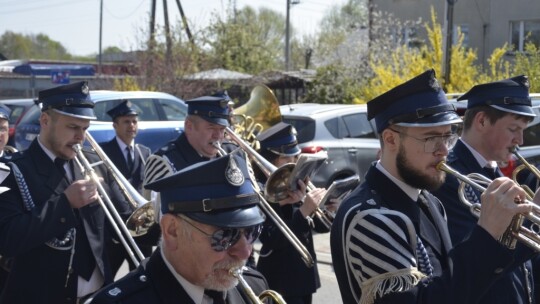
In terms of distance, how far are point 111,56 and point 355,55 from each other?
3337 cm

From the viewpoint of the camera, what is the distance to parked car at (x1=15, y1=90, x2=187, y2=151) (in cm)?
1102

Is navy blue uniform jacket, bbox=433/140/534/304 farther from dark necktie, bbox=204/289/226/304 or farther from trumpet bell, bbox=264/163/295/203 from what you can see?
trumpet bell, bbox=264/163/295/203

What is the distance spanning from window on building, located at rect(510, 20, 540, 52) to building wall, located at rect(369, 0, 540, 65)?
0.20 metres

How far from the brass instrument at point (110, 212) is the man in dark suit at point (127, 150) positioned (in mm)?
1872

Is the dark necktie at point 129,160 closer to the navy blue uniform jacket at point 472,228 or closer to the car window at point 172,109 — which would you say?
the navy blue uniform jacket at point 472,228

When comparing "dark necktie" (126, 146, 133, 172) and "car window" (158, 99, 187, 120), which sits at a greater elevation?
"car window" (158, 99, 187, 120)

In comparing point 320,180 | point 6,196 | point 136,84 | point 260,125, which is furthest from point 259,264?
point 136,84

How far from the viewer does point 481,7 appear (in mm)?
26297

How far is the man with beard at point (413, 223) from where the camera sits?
8.07 ft

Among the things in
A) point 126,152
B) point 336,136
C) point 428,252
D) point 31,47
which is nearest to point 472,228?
point 428,252

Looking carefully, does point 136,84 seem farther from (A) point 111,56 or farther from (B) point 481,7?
(A) point 111,56

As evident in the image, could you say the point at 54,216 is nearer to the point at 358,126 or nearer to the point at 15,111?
the point at 358,126

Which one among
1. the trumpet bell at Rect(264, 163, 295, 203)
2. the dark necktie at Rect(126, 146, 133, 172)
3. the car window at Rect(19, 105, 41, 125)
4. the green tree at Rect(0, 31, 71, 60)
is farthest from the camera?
the green tree at Rect(0, 31, 71, 60)

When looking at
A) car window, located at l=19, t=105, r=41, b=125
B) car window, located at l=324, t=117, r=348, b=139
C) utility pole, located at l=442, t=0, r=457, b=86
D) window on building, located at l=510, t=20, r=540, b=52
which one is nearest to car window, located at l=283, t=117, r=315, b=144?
car window, located at l=324, t=117, r=348, b=139
